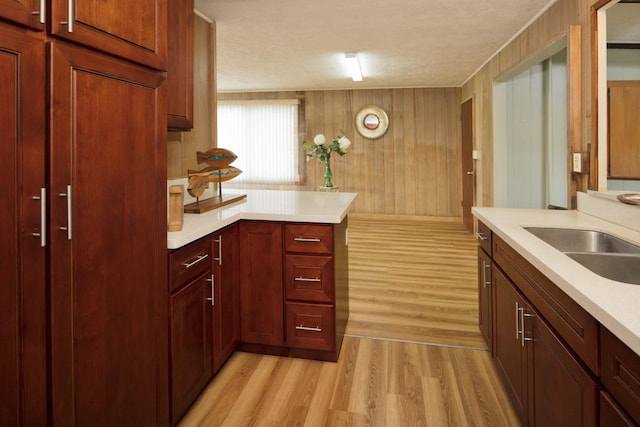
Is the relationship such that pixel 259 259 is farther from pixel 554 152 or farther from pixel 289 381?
pixel 554 152

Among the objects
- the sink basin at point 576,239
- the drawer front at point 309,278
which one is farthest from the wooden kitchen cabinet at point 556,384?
the drawer front at point 309,278

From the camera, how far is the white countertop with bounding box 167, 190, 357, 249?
1721 mm

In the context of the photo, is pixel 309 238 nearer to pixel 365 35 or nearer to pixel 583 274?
pixel 583 274

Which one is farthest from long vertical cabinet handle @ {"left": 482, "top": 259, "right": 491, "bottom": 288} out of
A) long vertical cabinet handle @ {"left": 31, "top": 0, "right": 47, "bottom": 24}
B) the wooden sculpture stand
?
long vertical cabinet handle @ {"left": 31, "top": 0, "right": 47, "bottom": 24}

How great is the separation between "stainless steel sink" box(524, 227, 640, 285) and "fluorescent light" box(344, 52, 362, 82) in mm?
3333

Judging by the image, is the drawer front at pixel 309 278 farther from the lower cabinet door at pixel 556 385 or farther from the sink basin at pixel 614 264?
the sink basin at pixel 614 264

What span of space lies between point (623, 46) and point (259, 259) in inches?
88.7

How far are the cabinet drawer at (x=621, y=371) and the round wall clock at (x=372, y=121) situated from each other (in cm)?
625

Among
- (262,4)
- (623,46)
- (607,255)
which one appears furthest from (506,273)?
(262,4)

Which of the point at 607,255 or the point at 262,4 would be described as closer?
the point at 607,255

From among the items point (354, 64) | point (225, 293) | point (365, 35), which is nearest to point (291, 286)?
point (225, 293)

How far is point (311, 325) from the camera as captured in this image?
223 cm

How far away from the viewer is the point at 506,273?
1826 mm

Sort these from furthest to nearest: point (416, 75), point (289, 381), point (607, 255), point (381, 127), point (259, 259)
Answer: point (381, 127) < point (416, 75) < point (259, 259) < point (289, 381) < point (607, 255)
